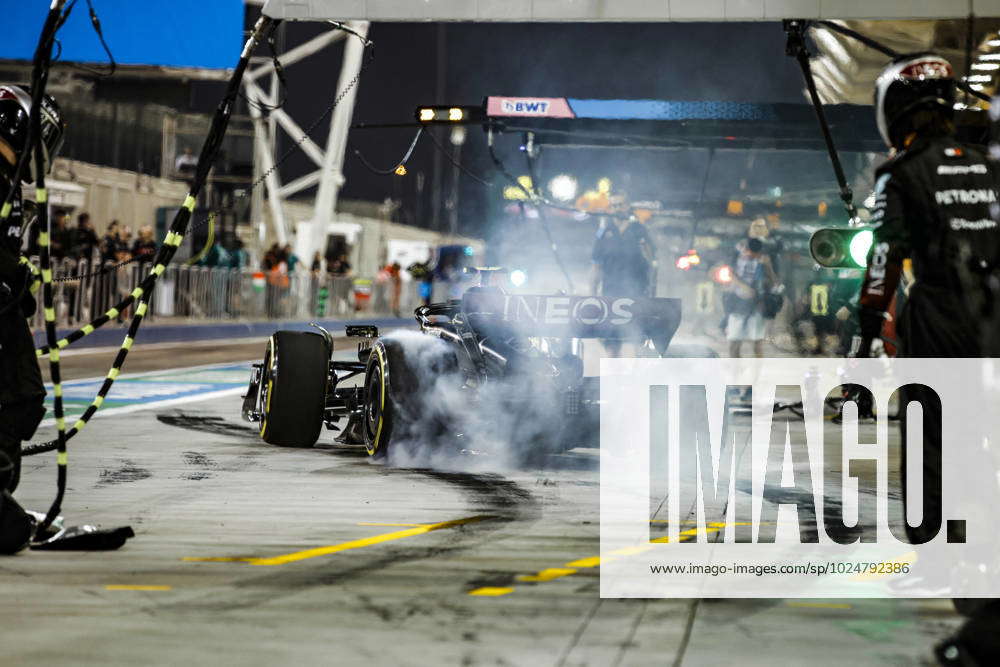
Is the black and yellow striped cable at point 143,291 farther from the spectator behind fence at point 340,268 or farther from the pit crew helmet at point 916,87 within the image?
the spectator behind fence at point 340,268

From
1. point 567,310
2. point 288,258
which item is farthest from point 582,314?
point 288,258

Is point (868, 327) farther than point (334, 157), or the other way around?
point (334, 157)

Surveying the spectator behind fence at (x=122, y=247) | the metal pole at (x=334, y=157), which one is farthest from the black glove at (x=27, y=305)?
the metal pole at (x=334, y=157)

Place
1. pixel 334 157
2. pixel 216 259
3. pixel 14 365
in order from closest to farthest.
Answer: pixel 14 365 → pixel 216 259 → pixel 334 157

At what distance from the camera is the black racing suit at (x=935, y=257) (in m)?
4.73

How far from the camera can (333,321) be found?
3231cm

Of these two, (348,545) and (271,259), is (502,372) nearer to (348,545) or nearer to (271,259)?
(348,545)

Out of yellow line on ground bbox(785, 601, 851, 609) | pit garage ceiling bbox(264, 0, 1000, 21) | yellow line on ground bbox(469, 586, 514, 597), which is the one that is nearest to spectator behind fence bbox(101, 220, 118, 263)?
pit garage ceiling bbox(264, 0, 1000, 21)

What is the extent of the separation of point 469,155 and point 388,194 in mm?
68292

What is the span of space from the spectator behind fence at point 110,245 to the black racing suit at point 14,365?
643 inches

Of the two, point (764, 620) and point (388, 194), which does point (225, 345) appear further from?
point (388, 194)

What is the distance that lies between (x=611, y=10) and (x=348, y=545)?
6.01 metres

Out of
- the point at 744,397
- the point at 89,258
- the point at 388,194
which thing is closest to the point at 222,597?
the point at 744,397

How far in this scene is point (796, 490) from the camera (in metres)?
7.68
